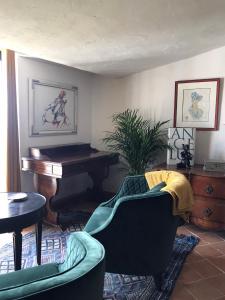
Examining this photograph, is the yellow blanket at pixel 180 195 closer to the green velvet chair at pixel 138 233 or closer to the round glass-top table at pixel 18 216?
the green velvet chair at pixel 138 233

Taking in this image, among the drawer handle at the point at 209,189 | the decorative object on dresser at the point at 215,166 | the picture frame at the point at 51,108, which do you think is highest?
the picture frame at the point at 51,108

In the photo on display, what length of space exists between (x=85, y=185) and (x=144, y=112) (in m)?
1.59

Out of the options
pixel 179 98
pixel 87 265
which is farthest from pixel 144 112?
pixel 87 265

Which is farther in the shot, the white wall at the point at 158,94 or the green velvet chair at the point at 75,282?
the white wall at the point at 158,94

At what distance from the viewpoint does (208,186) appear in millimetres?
2883

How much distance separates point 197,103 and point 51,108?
200 cm

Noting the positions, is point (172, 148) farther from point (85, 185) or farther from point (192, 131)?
point (85, 185)

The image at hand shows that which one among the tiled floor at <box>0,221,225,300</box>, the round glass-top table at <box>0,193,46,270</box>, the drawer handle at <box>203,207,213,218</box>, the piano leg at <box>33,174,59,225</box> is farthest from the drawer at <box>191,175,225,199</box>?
the round glass-top table at <box>0,193,46,270</box>

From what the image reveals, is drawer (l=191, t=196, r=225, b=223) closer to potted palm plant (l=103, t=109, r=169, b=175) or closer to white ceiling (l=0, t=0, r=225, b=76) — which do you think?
potted palm plant (l=103, t=109, r=169, b=175)

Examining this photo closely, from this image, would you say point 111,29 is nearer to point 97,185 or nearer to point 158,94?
point 158,94

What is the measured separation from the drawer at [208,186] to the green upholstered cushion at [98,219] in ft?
3.74

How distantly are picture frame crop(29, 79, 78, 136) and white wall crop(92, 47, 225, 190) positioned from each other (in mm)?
485

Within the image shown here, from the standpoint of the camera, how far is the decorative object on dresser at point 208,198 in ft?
9.36

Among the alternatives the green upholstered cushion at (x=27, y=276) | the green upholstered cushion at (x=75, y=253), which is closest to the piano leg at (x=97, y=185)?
the green upholstered cushion at (x=27, y=276)
